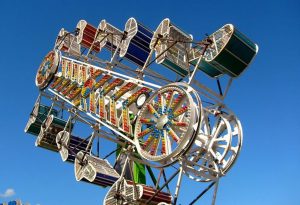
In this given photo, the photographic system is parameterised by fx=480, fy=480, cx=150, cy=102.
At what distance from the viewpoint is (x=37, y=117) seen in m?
28.0

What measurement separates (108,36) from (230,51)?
32.1 feet

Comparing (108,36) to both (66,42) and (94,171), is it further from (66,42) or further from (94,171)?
(94,171)

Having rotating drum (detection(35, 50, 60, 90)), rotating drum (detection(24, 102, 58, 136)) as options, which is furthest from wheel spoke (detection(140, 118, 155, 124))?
rotating drum (detection(24, 102, 58, 136))

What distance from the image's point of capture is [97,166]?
20.5 metres

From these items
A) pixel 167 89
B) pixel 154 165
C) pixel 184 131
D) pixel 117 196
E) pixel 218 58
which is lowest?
pixel 117 196

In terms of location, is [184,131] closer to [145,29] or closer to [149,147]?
[149,147]

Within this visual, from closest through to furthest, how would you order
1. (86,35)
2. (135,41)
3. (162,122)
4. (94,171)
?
1. (162,122)
2. (94,171)
3. (135,41)
4. (86,35)

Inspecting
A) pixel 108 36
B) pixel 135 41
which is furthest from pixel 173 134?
pixel 108 36

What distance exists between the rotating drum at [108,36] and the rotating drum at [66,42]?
2429 millimetres

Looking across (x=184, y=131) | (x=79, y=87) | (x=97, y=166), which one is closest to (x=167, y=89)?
(x=184, y=131)

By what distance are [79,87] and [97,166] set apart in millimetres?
4919

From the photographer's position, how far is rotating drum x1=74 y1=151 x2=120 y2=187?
1995 centimetres

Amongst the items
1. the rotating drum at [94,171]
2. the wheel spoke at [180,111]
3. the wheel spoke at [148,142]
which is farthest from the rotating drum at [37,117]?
the wheel spoke at [180,111]

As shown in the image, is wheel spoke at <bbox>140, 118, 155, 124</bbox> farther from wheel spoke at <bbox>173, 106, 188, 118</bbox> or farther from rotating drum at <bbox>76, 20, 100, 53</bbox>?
rotating drum at <bbox>76, 20, 100, 53</bbox>
